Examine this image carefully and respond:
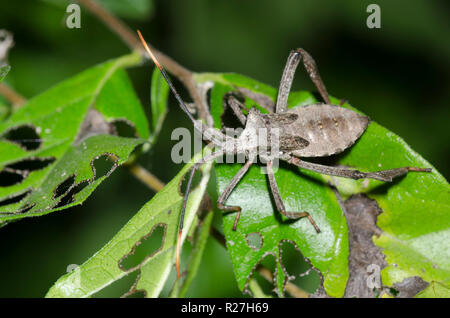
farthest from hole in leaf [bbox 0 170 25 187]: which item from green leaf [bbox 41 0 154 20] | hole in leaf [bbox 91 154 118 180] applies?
green leaf [bbox 41 0 154 20]

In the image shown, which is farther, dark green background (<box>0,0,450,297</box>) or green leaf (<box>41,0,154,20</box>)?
dark green background (<box>0,0,450,297</box>)

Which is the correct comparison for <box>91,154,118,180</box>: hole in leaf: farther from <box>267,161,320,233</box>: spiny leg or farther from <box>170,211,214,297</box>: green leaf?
<box>267,161,320,233</box>: spiny leg

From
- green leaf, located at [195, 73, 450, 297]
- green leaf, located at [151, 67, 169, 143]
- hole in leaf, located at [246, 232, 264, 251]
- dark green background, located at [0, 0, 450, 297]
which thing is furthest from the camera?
dark green background, located at [0, 0, 450, 297]
